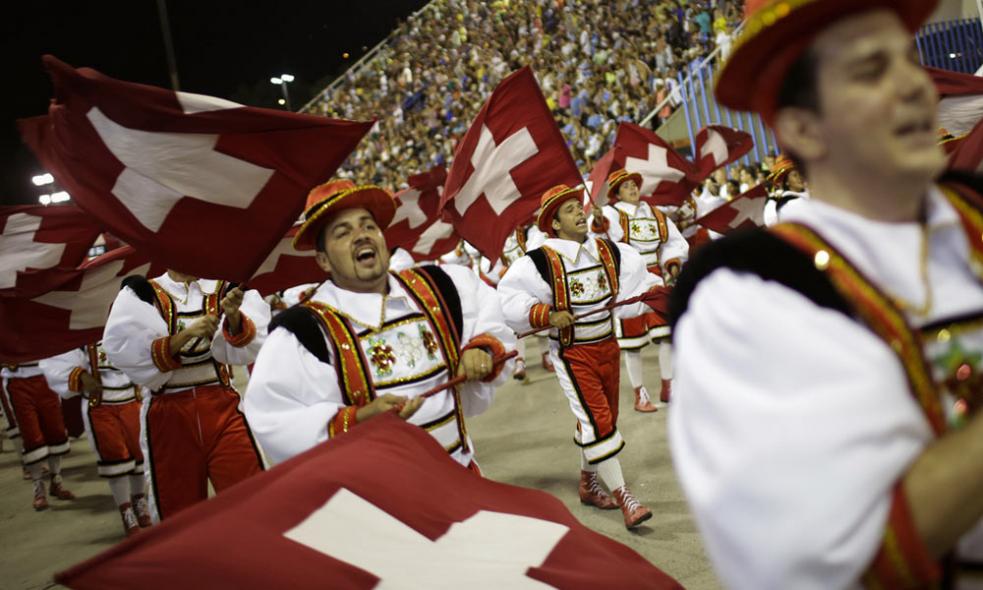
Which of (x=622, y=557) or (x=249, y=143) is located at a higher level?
(x=249, y=143)

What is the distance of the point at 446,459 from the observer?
2541 millimetres

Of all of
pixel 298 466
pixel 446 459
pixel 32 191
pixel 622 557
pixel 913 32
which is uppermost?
pixel 32 191

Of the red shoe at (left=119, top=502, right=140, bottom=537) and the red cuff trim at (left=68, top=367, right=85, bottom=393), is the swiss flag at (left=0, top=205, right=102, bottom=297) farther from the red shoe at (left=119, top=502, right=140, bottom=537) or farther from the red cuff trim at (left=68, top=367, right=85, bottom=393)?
the red shoe at (left=119, top=502, right=140, bottom=537)

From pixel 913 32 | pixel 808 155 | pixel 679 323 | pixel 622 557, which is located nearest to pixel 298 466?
pixel 622 557

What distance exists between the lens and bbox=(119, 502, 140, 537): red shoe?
6098mm

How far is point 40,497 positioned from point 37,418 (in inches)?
30.6

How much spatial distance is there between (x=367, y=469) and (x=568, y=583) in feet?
2.17

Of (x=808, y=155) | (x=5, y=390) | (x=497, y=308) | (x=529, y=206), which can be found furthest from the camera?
(x=5, y=390)

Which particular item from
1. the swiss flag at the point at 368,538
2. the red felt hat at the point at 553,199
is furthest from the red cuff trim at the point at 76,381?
the swiss flag at the point at 368,538

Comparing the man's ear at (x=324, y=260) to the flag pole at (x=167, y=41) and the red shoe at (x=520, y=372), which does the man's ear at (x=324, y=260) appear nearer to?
the red shoe at (x=520, y=372)

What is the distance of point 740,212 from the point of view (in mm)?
7332

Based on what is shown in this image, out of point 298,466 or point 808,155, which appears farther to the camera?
point 298,466

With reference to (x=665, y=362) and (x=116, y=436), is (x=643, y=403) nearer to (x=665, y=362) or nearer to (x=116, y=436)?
(x=665, y=362)

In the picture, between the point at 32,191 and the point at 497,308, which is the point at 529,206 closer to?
the point at 497,308
